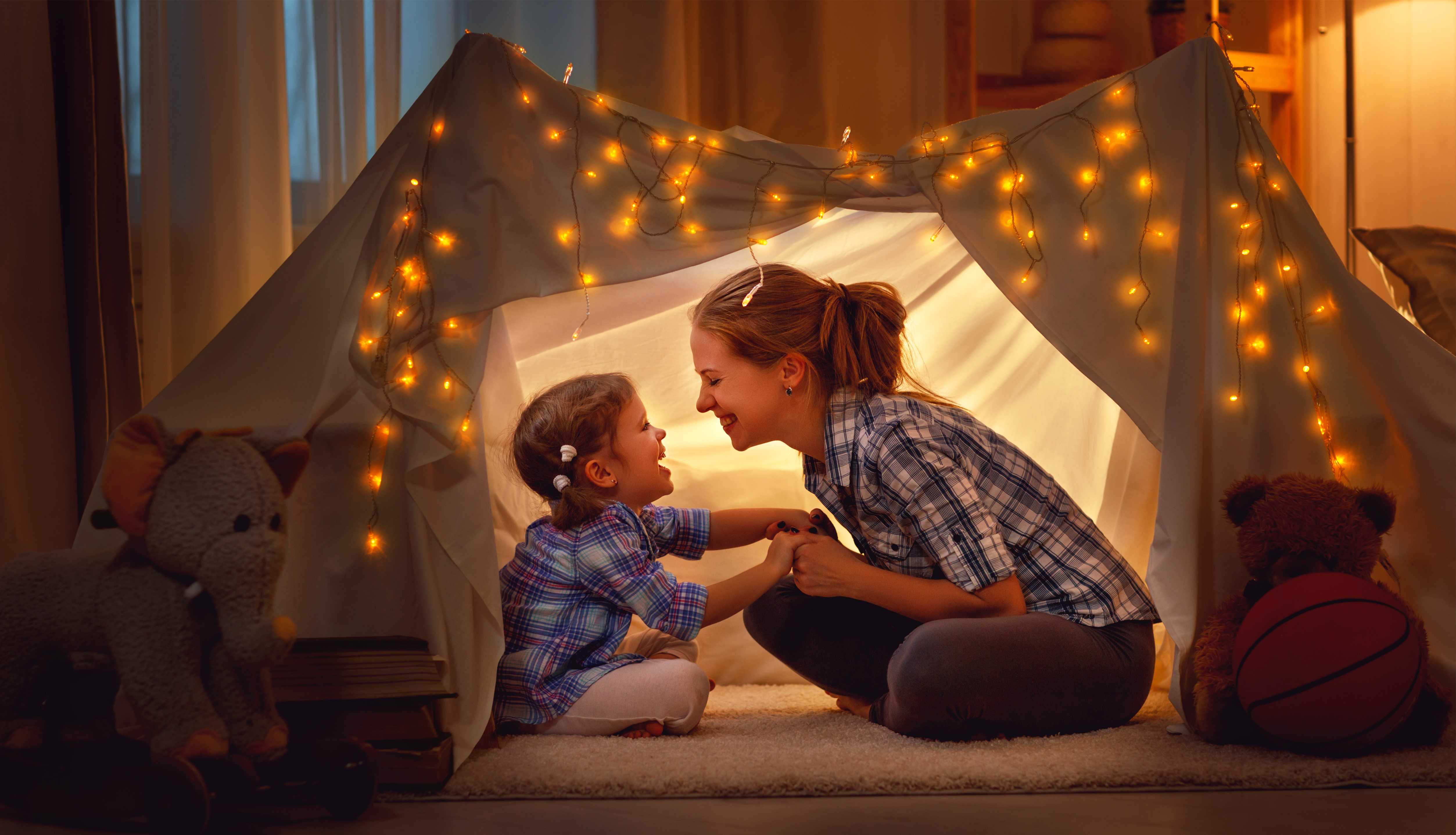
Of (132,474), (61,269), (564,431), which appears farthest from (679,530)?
(61,269)

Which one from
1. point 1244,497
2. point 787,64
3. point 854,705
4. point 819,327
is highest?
point 787,64

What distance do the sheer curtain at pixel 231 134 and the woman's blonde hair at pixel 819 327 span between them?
1.10 meters

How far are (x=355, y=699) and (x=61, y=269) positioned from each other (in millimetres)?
1165

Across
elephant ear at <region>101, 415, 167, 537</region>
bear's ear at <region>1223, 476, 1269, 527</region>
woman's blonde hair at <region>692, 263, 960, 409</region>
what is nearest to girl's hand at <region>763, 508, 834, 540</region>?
woman's blonde hair at <region>692, 263, 960, 409</region>

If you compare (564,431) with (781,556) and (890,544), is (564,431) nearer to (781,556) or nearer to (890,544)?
(781,556)

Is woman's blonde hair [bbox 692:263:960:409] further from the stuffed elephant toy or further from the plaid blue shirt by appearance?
the stuffed elephant toy

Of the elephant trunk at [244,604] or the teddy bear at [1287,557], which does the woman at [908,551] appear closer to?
the teddy bear at [1287,557]

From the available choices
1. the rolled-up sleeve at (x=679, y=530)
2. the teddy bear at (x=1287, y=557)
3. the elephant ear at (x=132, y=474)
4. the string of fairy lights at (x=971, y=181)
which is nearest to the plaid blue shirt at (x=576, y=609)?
the rolled-up sleeve at (x=679, y=530)

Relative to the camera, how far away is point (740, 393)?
1615mm

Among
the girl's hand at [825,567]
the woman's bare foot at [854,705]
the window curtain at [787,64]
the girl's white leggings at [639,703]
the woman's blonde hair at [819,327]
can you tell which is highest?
the window curtain at [787,64]

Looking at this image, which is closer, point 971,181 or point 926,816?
point 926,816

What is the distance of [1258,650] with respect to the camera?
50.7 inches

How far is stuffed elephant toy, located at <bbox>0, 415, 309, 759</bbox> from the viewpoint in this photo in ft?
3.53

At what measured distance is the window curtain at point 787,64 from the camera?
2.62 m
